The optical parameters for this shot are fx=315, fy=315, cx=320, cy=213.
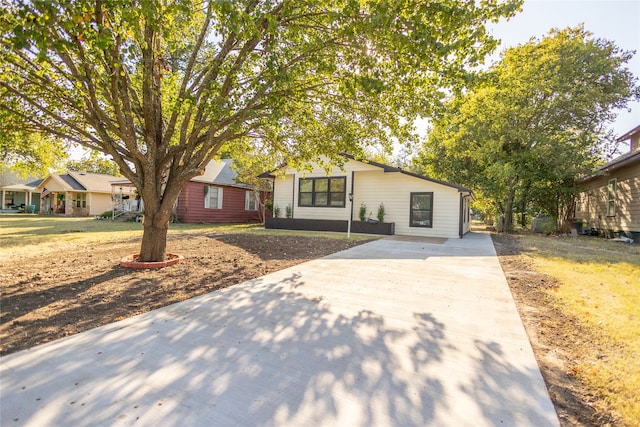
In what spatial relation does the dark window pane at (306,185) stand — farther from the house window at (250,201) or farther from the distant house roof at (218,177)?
the house window at (250,201)

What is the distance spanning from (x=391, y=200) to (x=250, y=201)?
1126 centimetres

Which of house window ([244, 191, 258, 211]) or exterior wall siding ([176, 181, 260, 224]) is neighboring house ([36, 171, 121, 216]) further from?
house window ([244, 191, 258, 211])

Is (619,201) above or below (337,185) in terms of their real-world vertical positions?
below

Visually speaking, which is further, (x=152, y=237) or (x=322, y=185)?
(x=322, y=185)

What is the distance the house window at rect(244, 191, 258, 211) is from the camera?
2202 centimetres

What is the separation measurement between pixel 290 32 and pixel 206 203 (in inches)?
595

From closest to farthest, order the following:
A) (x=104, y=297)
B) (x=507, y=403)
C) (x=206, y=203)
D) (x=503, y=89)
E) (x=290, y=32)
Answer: (x=507, y=403), (x=104, y=297), (x=290, y=32), (x=503, y=89), (x=206, y=203)

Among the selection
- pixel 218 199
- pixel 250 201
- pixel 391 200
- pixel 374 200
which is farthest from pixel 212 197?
pixel 391 200

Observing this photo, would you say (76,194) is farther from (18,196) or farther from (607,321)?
(607,321)

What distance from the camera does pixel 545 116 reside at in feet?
51.9

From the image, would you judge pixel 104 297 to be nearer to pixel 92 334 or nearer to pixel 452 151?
pixel 92 334

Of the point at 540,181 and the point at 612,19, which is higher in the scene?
the point at 612,19

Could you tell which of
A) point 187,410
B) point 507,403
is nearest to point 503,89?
point 507,403

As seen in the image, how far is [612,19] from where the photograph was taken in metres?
8.68
